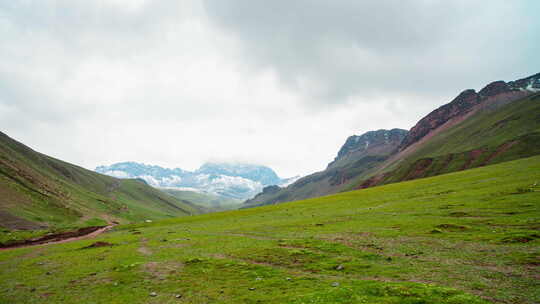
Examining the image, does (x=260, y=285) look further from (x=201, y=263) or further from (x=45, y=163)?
(x=45, y=163)

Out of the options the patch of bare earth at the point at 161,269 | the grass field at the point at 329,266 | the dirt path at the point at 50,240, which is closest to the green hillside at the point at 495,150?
the grass field at the point at 329,266

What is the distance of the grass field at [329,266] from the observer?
15.8 m

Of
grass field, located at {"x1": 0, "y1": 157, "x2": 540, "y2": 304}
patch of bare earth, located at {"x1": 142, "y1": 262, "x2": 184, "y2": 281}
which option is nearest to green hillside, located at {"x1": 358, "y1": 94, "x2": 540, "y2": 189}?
grass field, located at {"x1": 0, "y1": 157, "x2": 540, "y2": 304}

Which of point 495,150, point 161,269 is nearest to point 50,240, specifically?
point 161,269

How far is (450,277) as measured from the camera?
57.3 feet

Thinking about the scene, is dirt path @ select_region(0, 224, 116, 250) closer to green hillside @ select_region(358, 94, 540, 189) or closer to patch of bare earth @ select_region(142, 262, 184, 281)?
patch of bare earth @ select_region(142, 262, 184, 281)

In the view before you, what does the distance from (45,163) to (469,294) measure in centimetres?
23027

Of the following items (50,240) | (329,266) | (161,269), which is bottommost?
(50,240)

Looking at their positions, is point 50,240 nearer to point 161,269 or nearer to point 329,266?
point 161,269

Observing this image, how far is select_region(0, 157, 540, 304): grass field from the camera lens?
1582 centimetres

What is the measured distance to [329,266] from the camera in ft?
72.7

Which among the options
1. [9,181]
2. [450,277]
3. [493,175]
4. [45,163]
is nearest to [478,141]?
[493,175]

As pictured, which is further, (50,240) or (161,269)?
(50,240)

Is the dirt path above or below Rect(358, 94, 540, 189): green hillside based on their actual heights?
below
